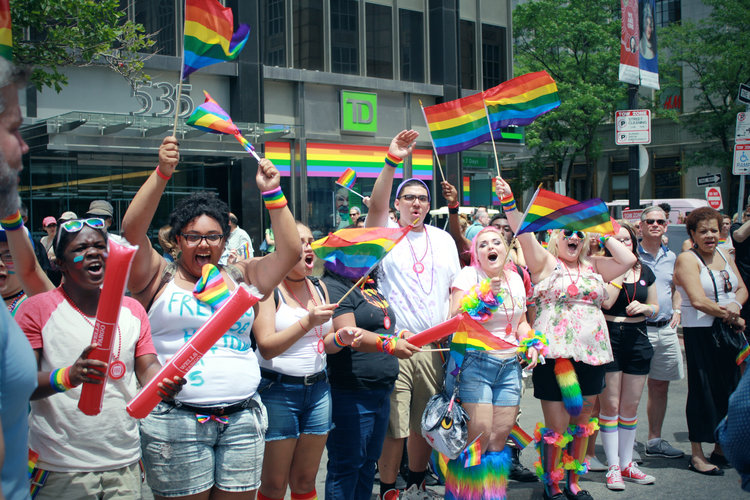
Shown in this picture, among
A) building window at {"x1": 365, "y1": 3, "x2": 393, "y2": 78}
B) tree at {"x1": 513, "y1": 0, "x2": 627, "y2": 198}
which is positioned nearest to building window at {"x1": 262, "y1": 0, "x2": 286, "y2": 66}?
building window at {"x1": 365, "y1": 3, "x2": 393, "y2": 78}

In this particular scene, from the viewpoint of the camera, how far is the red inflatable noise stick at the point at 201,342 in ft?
9.14

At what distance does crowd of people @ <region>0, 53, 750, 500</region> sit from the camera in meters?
2.98

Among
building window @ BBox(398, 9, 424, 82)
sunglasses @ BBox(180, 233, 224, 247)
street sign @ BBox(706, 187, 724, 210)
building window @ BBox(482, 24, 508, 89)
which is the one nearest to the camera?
sunglasses @ BBox(180, 233, 224, 247)

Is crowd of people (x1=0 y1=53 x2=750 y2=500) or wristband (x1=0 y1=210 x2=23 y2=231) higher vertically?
wristband (x1=0 y1=210 x2=23 y2=231)

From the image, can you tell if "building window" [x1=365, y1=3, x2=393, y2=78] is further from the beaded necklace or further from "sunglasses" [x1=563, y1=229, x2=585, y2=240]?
the beaded necklace

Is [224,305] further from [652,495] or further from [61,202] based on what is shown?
[61,202]

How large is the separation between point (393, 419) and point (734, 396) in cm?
312

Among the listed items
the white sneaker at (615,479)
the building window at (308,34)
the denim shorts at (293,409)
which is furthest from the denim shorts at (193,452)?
the building window at (308,34)

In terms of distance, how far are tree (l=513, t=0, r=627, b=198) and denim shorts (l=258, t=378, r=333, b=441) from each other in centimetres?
2628

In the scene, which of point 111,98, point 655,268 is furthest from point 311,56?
point 655,268

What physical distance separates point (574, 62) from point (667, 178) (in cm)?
1161

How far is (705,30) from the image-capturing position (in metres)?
29.4

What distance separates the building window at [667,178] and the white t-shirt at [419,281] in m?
36.1

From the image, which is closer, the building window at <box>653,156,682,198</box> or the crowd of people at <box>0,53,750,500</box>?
the crowd of people at <box>0,53,750,500</box>
